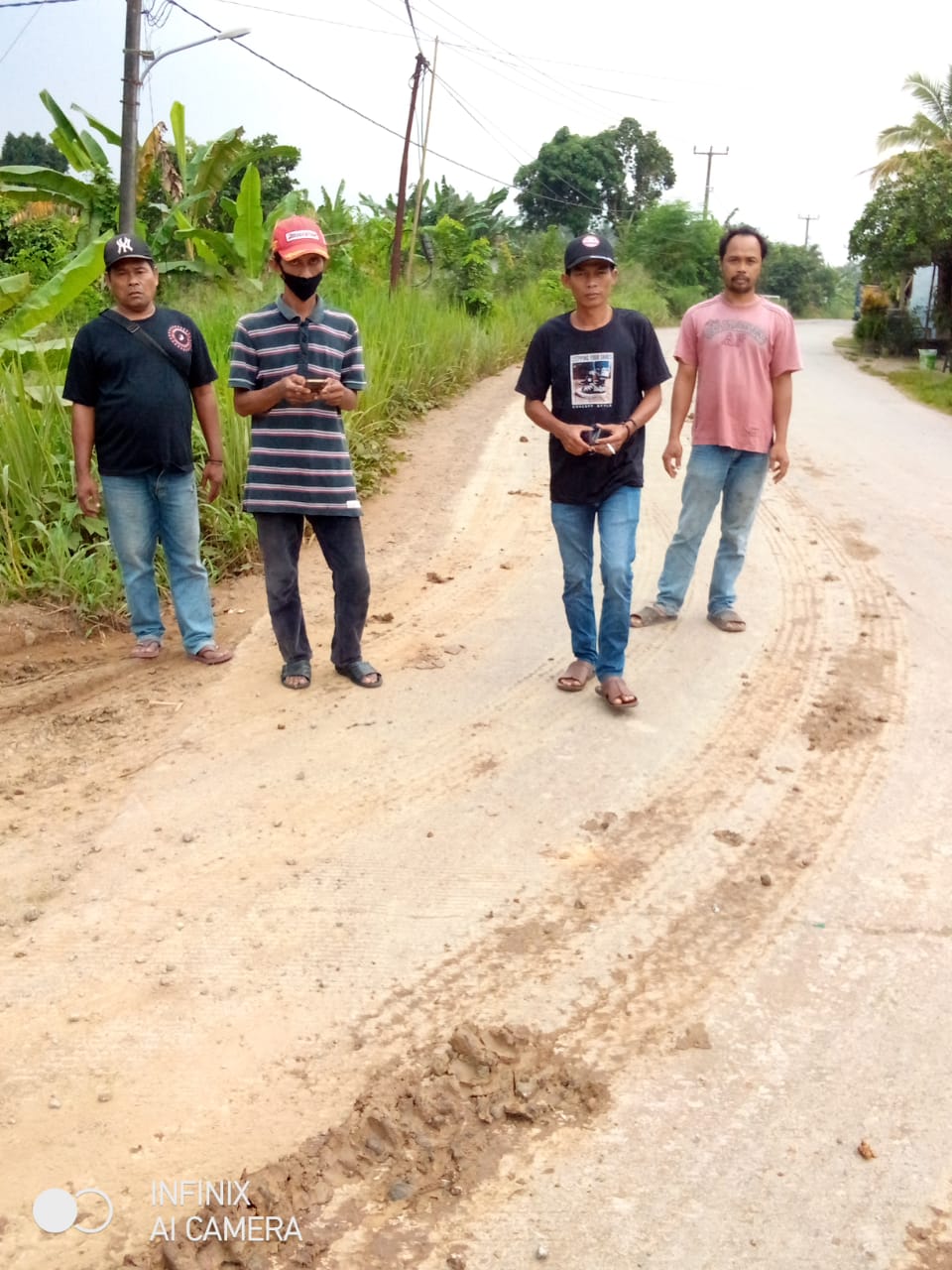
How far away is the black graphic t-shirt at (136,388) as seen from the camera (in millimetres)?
4488

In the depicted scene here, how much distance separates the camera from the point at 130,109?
1058 cm

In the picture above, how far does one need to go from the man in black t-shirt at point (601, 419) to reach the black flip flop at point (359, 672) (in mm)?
987

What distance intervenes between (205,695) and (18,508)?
1936mm

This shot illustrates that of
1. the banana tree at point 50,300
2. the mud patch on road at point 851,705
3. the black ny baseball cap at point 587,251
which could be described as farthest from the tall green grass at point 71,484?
the mud patch on road at point 851,705

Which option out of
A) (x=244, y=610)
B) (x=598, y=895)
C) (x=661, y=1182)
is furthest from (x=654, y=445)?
(x=661, y=1182)

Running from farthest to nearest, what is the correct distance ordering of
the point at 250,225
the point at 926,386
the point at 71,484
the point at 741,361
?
the point at 926,386 < the point at 250,225 < the point at 71,484 < the point at 741,361

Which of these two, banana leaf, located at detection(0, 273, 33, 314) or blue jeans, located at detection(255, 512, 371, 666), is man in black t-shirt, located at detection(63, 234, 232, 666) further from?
banana leaf, located at detection(0, 273, 33, 314)

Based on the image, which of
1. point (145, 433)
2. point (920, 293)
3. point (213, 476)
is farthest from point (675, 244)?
point (145, 433)

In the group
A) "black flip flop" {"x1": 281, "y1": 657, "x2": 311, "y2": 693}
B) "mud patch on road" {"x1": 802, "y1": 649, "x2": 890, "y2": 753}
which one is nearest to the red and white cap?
"black flip flop" {"x1": 281, "y1": 657, "x2": 311, "y2": 693}

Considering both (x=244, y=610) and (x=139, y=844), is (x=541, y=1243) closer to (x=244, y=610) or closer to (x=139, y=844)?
(x=139, y=844)

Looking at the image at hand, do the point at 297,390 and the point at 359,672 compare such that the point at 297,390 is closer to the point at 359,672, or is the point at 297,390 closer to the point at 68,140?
the point at 359,672

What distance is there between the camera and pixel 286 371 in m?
Answer: 4.24

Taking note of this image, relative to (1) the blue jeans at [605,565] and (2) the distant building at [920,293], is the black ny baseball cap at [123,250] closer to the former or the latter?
A: (1) the blue jeans at [605,565]

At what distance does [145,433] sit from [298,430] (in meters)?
0.74
